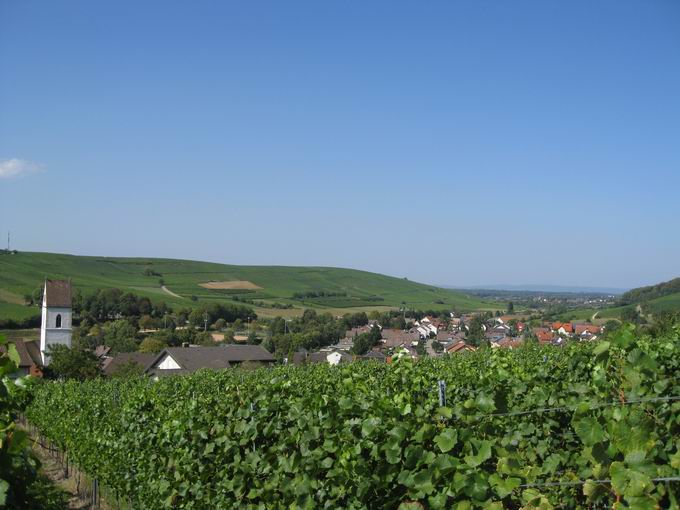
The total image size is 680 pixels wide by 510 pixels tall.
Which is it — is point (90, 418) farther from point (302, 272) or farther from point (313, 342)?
point (302, 272)

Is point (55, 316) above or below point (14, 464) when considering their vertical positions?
below

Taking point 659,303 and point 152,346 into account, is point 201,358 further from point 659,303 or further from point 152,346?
point 659,303

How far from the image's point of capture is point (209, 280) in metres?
133

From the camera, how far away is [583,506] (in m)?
3.30

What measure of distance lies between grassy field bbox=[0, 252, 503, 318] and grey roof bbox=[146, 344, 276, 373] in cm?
3907

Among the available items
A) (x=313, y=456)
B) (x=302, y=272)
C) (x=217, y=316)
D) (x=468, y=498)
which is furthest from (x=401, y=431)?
(x=302, y=272)

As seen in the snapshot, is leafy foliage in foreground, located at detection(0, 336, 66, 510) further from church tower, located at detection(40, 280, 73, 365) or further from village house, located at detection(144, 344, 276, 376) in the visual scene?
church tower, located at detection(40, 280, 73, 365)

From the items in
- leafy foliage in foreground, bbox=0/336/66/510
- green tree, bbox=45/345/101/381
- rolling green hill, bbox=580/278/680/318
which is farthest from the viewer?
rolling green hill, bbox=580/278/680/318

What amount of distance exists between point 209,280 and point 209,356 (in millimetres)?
91072

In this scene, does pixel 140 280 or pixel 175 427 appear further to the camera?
pixel 140 280

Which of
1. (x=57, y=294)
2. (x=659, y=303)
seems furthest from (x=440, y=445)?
(x=659, y=303)

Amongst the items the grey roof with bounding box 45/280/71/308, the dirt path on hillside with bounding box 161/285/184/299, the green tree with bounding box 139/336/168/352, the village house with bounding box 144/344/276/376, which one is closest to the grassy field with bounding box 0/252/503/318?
the dirt path on hillside with bounding box 161/285/184/299

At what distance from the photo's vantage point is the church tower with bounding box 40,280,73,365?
50125 mm

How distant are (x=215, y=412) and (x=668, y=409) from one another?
13.0 ft
